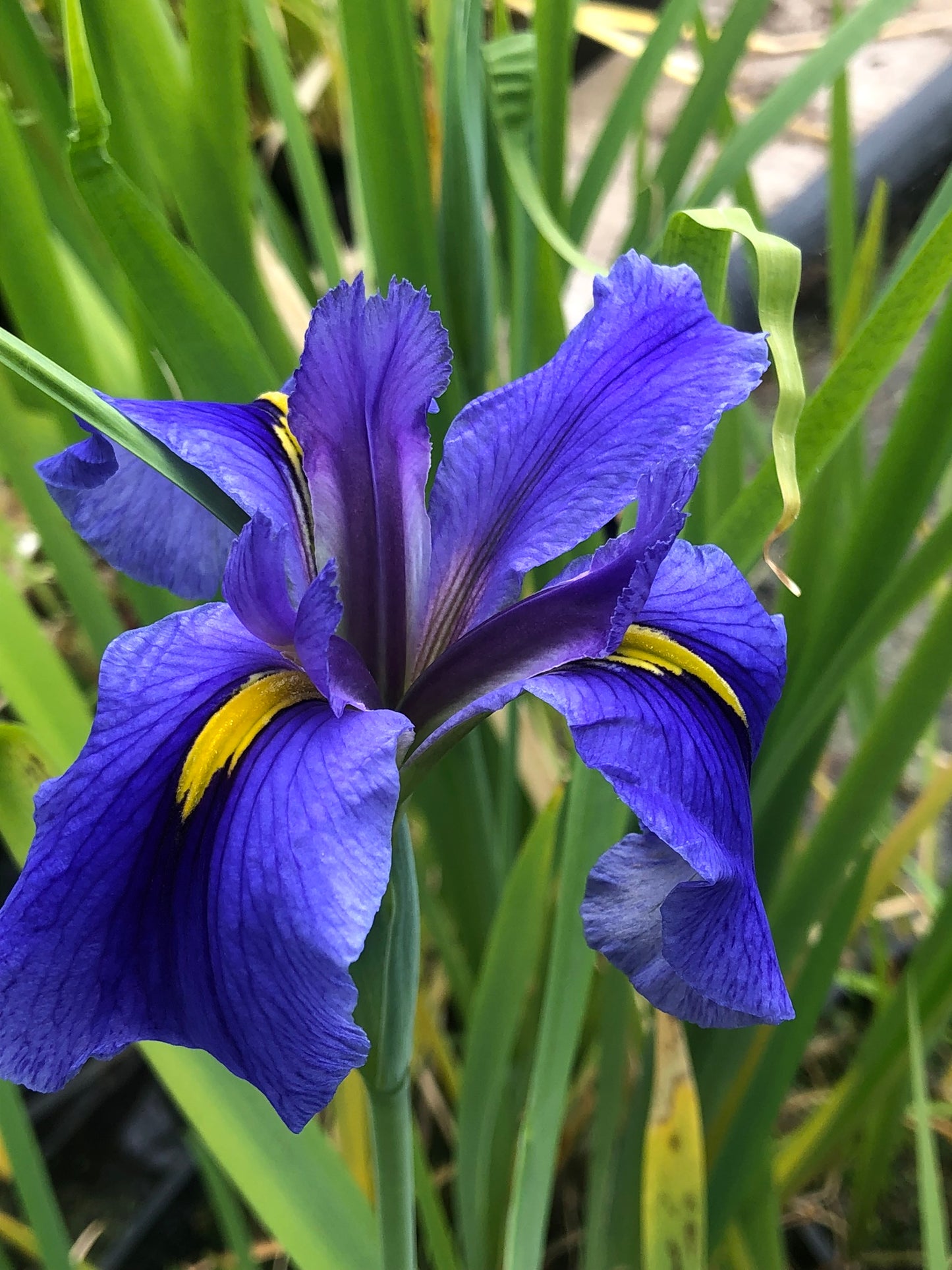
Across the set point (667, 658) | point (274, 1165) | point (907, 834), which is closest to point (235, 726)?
point (667, 658)

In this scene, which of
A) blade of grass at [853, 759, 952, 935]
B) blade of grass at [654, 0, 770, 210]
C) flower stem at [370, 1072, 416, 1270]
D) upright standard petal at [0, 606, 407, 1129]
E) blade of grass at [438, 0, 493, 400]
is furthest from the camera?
blade of grass at [853, 759, 952, 935]

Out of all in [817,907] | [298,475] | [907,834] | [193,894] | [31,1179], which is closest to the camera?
[193,894]

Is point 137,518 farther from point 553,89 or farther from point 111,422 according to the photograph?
point 553,89

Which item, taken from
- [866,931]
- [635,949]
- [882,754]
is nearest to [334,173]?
[866,931]

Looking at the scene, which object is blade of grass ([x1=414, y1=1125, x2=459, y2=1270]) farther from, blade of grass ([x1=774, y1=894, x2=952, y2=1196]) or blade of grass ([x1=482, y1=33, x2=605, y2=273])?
blade of grass ([x1=482, y1=33, x2=605, y2=273])

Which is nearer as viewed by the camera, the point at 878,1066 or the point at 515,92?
the point at 515,92

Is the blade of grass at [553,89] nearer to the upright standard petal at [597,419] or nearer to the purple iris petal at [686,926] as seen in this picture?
the upright standard petal at [597,419]

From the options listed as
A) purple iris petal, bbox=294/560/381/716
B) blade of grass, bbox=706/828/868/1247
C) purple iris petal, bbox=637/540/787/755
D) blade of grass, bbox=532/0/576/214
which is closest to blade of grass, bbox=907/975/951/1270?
blade of grass, bbox=706/828/868/1247
